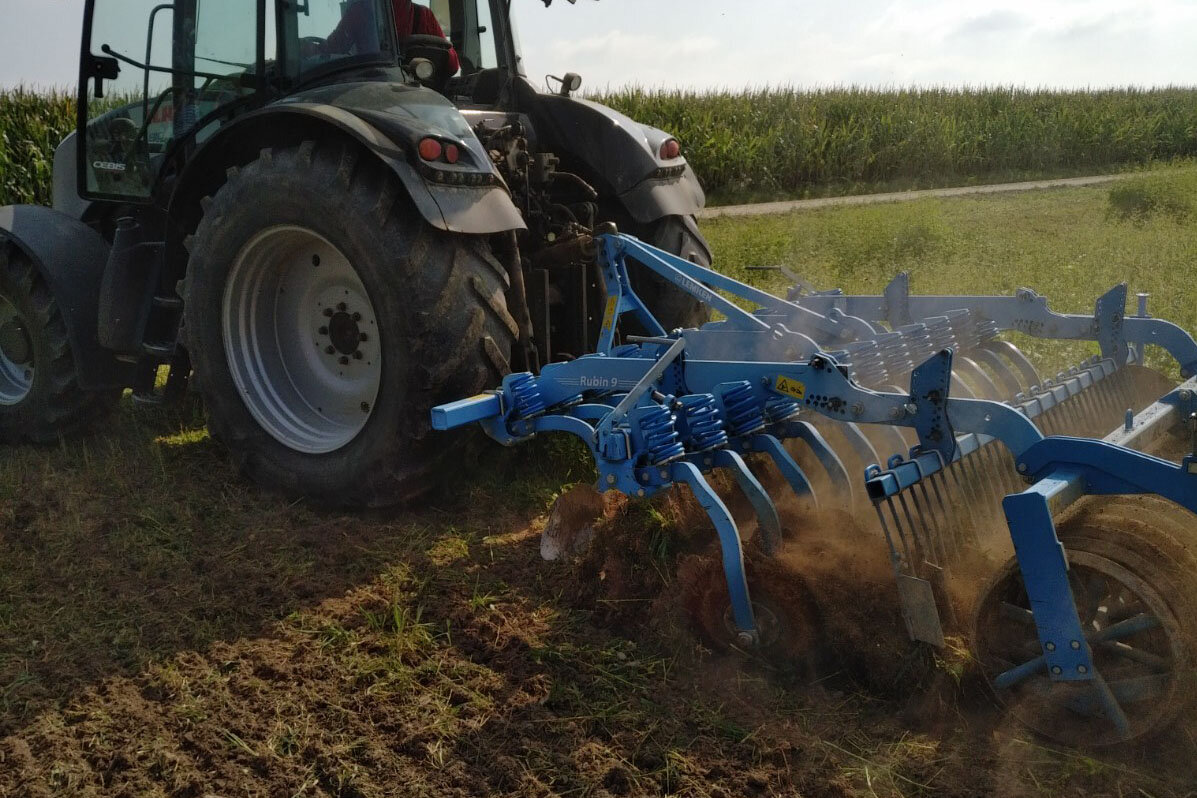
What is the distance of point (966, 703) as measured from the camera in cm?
267

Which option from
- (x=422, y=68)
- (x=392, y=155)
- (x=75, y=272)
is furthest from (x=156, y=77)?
(x=392, y=155)


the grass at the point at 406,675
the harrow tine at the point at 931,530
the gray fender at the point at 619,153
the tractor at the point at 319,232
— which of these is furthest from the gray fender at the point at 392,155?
the harrow tine at the point at 931,530

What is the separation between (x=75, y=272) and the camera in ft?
15.6

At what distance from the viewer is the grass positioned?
7.82 feet

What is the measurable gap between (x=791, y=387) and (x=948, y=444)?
0.48 metres

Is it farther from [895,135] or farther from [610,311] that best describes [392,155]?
[895,135]

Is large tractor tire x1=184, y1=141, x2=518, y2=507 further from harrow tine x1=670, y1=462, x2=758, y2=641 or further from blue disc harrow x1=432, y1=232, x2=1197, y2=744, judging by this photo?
harrow tine x1=670, y1=462, x2=758, y2=641

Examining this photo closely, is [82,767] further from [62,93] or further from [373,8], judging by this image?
[62,93]

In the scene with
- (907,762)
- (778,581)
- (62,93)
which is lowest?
(907,762)

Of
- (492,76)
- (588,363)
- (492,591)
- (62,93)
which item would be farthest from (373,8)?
(62,93)

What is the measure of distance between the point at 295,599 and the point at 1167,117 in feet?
87.7

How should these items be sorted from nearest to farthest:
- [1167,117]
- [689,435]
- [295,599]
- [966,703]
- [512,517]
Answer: [966,703]
[689,435]
[295,599]
[512,517]
[1167,117]

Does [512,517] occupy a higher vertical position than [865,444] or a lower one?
lower

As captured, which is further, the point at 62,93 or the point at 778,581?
the point at 62,93
